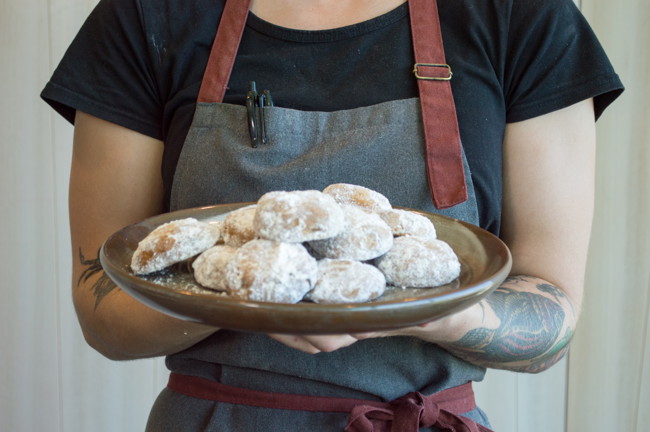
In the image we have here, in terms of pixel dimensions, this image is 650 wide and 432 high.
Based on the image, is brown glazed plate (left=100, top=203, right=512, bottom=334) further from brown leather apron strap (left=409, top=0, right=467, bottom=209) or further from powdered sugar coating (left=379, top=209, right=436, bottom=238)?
brown leather apron strap (left=409, top=0, right=467, bottom=209)

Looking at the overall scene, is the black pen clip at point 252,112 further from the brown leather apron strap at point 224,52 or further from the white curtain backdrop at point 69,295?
the white curtain backdrop at point 69,295

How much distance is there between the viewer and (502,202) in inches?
28.6

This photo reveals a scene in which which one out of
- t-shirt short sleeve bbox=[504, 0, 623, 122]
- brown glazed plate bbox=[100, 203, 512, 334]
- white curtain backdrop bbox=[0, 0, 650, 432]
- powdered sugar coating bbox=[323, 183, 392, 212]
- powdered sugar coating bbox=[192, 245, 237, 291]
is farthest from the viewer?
white curtain backdrop bbox=[0, 0, 650, 432]

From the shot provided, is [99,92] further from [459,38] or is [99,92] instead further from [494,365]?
[494,365]

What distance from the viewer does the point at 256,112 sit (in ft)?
2.24

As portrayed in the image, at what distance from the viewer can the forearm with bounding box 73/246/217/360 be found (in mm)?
616

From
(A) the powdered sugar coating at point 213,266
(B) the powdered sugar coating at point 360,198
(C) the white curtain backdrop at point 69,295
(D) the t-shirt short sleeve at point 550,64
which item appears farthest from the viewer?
(C) the white curtain backdrop at point 69,295

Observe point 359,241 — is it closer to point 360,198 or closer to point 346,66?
point 360,198

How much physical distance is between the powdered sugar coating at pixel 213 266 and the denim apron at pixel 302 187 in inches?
6.1

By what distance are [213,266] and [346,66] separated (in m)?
0.33

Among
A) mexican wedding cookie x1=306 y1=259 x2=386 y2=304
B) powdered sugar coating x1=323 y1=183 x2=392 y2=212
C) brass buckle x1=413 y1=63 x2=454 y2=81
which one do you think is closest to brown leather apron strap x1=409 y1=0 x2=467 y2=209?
brass buckle x1=413 y1=63 x2=454 y2=81

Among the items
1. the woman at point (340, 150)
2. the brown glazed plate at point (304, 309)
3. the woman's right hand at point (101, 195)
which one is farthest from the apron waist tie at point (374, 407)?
the brown glazed plate at point (304, 309)

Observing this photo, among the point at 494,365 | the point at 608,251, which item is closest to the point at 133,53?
the point at 494,365

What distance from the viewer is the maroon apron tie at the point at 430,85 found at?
654 mm
